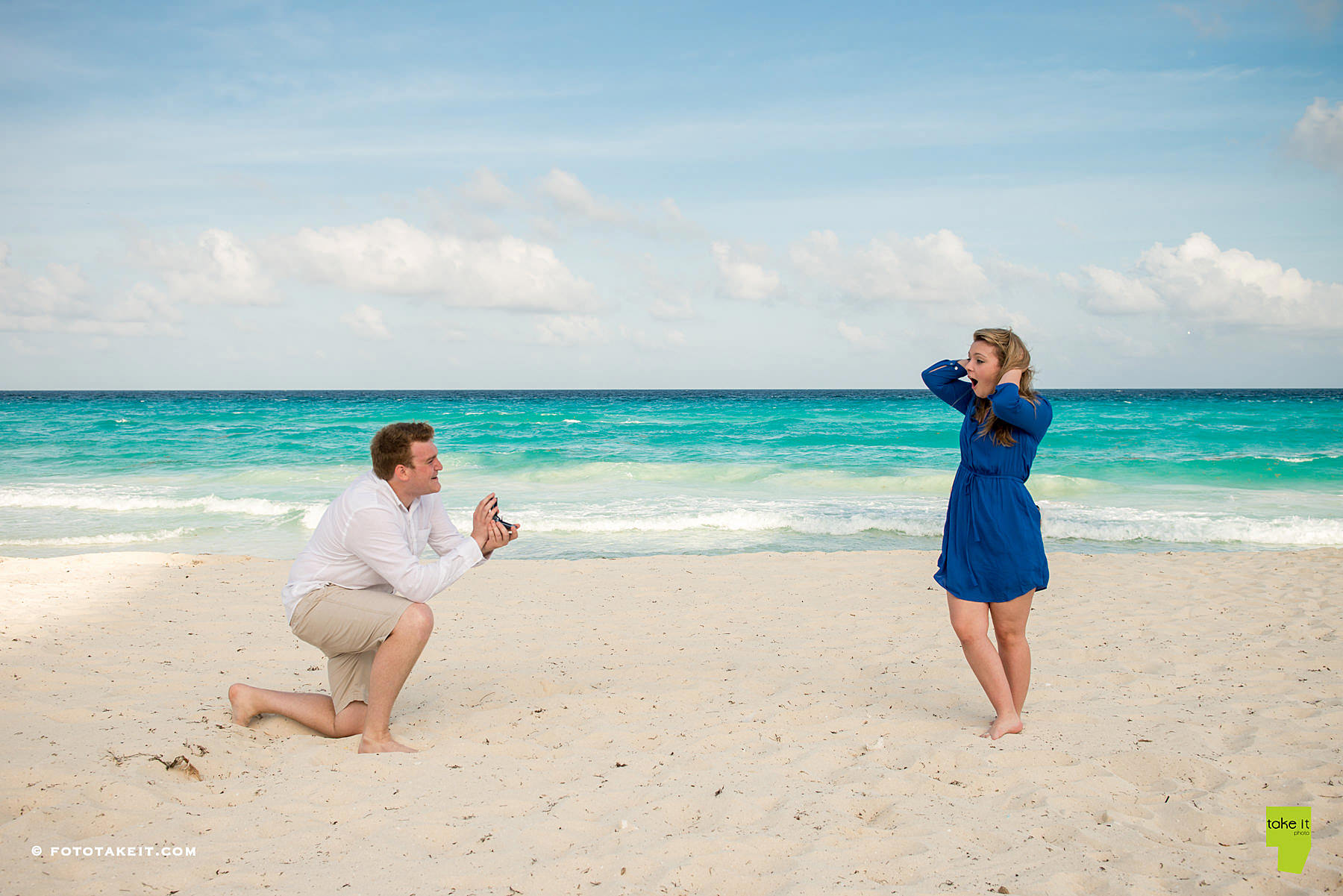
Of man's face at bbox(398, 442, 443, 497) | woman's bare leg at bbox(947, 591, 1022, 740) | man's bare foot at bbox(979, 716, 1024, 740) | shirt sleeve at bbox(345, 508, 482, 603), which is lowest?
man's bare foot at bbox(979, 716, 1024, 740)

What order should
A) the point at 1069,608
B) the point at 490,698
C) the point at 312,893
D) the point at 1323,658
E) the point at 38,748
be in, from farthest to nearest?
the point at 1069,608 < the point at 1323,658 < the point at 490,698 < the point at 38,748 < the point at 312,893

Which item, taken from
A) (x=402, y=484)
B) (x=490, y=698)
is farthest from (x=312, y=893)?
(x=490, y=698)

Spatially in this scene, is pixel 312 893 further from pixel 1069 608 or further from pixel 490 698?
pixel 1069 608

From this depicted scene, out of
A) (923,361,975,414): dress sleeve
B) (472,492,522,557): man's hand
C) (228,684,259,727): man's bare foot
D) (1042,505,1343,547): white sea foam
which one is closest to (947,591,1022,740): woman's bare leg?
(923,361,975,414): dress sleeve

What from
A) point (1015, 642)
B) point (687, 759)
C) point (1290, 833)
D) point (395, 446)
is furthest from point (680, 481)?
point (1290, 833)

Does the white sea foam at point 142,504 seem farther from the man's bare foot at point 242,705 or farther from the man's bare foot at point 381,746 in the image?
the man's bare foot at point 381,746

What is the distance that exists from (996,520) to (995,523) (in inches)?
0.5

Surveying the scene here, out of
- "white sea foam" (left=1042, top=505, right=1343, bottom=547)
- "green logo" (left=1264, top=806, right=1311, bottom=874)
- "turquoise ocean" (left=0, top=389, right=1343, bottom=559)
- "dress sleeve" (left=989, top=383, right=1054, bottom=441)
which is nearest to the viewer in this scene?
"green logo" (left=1264, top=806, right=1311, bottom=874)

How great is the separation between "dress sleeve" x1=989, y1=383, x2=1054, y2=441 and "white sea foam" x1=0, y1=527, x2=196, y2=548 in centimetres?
1049

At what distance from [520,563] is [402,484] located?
5172mm

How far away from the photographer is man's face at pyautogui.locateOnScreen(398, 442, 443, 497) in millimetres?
3494

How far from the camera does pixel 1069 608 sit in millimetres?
6488

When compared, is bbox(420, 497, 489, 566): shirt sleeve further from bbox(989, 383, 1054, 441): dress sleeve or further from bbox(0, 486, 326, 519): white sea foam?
Result: bbox(0, 486, 326, 519): white sea foam

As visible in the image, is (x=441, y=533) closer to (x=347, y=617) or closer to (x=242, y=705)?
(x=347, y=617)
